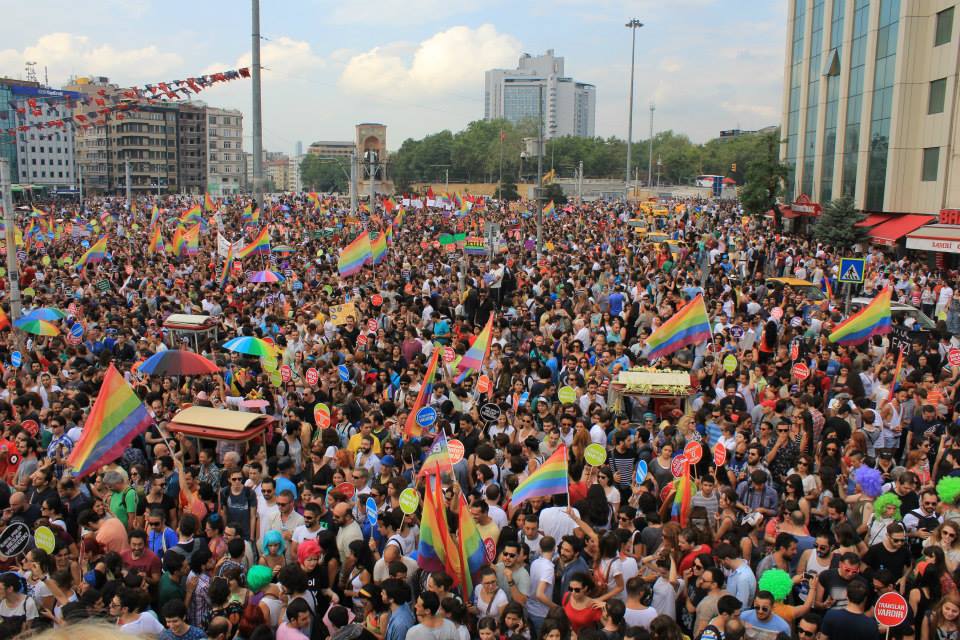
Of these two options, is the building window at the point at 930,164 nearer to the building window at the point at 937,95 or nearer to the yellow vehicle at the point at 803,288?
the building window at the point at 937,95

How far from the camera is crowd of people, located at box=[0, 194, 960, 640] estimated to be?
225 inches

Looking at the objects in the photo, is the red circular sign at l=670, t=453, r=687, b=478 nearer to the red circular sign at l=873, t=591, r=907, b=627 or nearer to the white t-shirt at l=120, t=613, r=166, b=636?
the red circular sign at l=873, t=591, r=907, b=627

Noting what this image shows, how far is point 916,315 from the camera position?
15586 millimetres

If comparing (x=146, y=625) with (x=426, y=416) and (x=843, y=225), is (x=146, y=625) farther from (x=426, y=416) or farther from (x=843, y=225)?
(x=843, y=225)

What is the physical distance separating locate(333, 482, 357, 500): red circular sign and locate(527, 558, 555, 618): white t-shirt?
2066mm

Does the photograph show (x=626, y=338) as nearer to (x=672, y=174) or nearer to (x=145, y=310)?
(x=145, y=310)

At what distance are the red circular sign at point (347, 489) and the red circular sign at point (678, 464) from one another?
118 inches

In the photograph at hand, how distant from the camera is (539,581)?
6.12m

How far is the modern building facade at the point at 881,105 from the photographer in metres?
28.3

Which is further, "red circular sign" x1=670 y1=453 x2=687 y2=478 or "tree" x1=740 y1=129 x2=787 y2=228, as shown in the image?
"tree" x1=740 y1=129 x2=787 y2=228

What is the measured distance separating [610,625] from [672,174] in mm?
122624

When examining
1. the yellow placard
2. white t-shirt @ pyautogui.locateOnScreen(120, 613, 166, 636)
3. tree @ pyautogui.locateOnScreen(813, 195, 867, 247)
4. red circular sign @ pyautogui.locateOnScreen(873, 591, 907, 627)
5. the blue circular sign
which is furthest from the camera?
tree @ pyautogui.locateOnScreen(813, 195, 867, 247)

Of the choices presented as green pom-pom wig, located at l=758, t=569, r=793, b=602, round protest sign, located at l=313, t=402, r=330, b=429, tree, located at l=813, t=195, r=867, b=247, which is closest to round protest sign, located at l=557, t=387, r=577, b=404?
round protest sign, located at l=313, t=402, r=330, b=429

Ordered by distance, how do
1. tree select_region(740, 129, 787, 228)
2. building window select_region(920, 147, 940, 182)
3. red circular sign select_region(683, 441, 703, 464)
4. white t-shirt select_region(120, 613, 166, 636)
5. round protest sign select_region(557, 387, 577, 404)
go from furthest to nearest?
1. tree select_region(740, 129, 787, 228)
2. building window select_region(920, 147, 940, 182)
3. round protest sign select_region(557, 387, 577, 404)
4. red circular sign select_region(683, 441, 703, 464)
5. white t-shirt select_region(120, 613, 166, 636)
